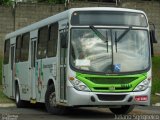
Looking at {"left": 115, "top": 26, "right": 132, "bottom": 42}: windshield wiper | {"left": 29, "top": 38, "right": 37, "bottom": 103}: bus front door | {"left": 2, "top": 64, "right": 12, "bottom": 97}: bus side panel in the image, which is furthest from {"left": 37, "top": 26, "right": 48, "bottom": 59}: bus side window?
Result: {"left": 2, "top": 64, "right": 12, "bottom": 97}: bus side panel

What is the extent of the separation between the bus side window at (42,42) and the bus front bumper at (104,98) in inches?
122

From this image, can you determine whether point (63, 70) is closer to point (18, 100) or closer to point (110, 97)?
point (110, 97)

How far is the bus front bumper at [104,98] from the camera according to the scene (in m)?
15.8

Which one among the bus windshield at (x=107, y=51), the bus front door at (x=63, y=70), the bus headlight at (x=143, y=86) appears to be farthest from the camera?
the bus front door at (x=63, y=70)

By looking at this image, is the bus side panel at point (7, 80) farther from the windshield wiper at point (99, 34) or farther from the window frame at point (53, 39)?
the windshield wiper at point (99, 34)

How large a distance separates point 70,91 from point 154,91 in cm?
1446

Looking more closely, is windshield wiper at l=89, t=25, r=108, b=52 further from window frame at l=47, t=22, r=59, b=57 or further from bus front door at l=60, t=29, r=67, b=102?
window frame at l=47, t=22, r=59, b=57

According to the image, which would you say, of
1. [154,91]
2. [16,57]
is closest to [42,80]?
[16,57]

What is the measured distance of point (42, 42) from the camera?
19109 millimetres

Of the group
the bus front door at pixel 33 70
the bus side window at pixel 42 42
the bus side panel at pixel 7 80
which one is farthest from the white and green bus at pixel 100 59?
the bus side panel at pixel 7 80

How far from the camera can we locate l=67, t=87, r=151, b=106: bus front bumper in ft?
51.8

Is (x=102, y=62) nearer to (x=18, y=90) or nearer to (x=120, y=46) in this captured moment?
(x=120, y=46)

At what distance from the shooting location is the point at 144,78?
16.2 metres

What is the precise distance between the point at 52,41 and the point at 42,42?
123 centimetres
